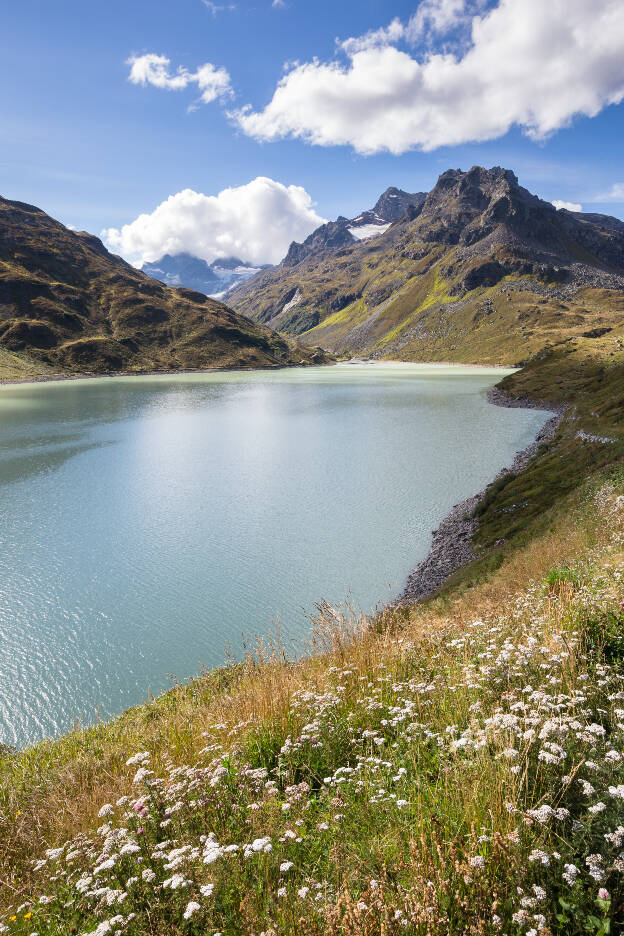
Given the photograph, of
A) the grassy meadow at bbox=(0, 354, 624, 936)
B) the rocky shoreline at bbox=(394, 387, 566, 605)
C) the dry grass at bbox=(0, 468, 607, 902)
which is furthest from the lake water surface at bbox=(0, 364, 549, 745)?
the grassy meadow at bbox=(0, 354, 624, 936)

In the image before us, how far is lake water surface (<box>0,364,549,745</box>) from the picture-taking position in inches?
863

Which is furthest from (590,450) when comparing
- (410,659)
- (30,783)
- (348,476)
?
(30,783)

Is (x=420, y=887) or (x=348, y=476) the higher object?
(x=420, y=887)

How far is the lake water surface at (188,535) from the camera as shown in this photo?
2192 centimetres

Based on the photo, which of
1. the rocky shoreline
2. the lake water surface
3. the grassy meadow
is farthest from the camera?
the rocky shoreline

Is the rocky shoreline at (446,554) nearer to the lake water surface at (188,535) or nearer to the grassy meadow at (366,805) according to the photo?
the lake water surface at (188,535)

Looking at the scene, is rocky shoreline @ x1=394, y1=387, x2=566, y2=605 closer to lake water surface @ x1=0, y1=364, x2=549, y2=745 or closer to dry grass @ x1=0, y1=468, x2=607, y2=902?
lake water surface @ x1=0, y1=364, x2=549, y2=745

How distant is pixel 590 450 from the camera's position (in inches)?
1444

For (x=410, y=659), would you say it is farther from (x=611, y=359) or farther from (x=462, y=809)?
(x=611, y=359)

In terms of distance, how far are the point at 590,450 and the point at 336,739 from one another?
37.6 m

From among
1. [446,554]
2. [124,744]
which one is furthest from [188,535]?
[124,744]

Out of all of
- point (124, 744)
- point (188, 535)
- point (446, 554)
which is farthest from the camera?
point (188, 535)

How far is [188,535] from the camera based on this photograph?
3669 cm

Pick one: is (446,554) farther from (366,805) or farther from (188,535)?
(366,805)
